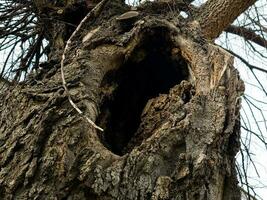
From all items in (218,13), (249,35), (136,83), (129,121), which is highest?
(249,35)

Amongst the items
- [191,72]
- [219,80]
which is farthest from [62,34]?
[219,80]

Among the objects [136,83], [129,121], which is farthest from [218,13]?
[129,121]

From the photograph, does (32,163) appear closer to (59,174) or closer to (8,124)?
(59,174)

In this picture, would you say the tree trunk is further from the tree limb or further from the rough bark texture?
the tree limb

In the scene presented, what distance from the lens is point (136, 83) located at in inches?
81.7

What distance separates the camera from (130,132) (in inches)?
77.9

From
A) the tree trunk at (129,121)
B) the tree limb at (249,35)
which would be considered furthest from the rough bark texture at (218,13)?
the tree limb at (249,35)

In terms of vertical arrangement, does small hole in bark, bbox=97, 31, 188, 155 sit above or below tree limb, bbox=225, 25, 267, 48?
below

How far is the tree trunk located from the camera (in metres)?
1.39

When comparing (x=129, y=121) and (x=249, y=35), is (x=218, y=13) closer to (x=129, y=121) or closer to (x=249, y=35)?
(x=249, y=35)

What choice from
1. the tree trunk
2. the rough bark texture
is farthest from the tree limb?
the tree trunk

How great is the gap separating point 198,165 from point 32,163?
51 cm

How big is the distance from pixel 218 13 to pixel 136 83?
0.81 meters

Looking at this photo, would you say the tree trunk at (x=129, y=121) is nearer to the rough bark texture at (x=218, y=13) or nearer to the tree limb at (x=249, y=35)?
the rough bark texture at (x=218, y=13)
